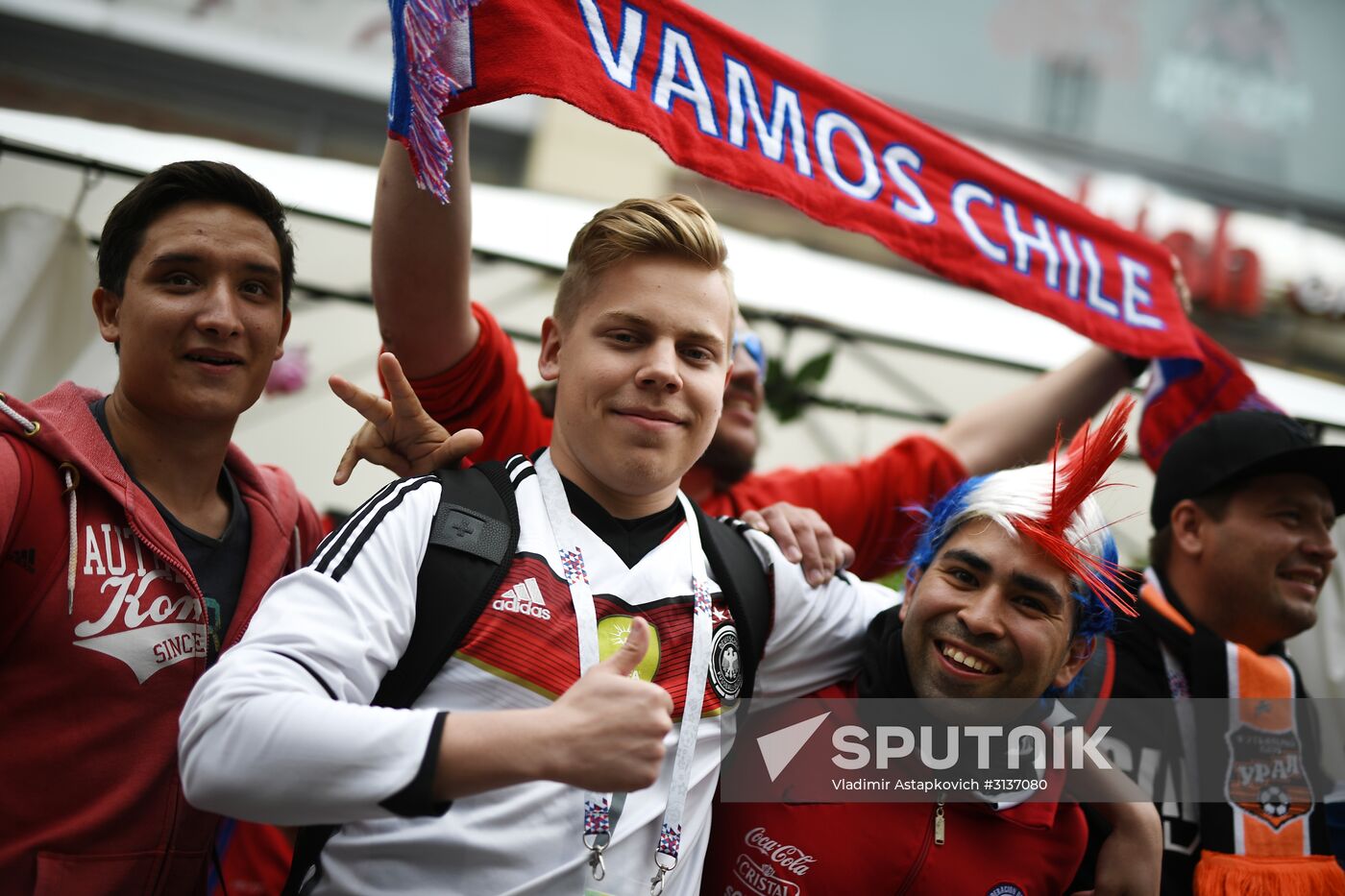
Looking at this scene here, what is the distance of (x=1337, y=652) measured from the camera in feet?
11.7

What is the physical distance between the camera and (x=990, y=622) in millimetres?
1861

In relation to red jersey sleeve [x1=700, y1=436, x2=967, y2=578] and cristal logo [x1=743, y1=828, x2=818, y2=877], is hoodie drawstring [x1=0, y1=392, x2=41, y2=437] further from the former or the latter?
red jersey sleeve [x1=700, y1=436, x2=967, y2=578]

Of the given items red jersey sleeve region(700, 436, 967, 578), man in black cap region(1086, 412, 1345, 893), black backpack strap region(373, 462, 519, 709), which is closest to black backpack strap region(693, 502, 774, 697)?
black backpack strap region(373, 462, 519, 709)

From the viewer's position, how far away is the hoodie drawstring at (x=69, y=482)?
1.69m

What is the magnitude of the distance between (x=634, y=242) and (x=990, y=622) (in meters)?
0.91

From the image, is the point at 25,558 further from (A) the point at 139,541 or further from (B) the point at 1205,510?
(B) the point at 1205,510

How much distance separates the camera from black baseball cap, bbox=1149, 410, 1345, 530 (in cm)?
261

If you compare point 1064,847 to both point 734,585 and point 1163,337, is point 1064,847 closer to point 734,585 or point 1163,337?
point 734,585

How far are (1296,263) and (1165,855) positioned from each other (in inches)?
453

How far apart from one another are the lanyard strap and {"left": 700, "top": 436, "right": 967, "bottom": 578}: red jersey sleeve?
1147 millimetres

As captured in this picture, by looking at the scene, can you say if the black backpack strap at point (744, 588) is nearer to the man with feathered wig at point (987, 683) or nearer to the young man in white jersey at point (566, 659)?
the young man in white jersey at point (566, 659)

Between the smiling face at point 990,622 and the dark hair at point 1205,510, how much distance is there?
983mm

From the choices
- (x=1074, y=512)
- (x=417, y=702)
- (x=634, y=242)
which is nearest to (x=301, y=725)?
(x=417, y=702)

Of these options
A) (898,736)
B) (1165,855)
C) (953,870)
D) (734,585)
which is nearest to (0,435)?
(734,585)
